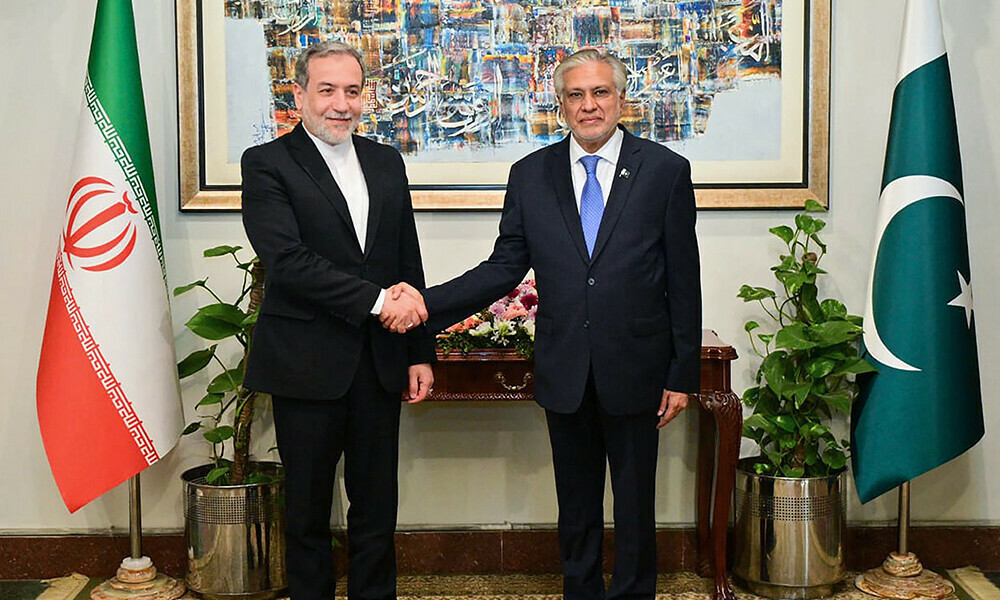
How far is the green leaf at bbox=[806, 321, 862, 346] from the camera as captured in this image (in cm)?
348

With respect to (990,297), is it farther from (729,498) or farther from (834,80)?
(729,498)

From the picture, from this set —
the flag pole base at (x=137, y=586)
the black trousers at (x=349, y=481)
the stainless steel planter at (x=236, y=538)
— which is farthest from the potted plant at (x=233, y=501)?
the black trousers at (x=349, y=481)

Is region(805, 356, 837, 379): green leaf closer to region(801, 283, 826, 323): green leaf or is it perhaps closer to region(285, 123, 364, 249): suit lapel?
region(801, 283, 826, 323): green leaf

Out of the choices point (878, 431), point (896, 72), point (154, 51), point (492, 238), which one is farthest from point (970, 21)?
point (154, 51)

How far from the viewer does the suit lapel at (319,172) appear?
9.59 feet

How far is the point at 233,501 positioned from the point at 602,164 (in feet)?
5.11

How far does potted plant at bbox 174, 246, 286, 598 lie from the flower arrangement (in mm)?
642

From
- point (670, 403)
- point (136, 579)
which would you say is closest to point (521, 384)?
point (670, 403)

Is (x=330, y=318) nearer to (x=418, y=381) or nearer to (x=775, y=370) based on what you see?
(x=418, y=381)

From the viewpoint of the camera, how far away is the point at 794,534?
3584 millimetres

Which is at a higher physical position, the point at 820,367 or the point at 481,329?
the point at 481,329

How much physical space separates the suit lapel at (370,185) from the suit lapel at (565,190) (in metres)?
0.47

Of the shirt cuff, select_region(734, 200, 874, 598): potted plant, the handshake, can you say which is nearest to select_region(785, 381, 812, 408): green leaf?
select_region(734, 200, 874, 598): potted plant

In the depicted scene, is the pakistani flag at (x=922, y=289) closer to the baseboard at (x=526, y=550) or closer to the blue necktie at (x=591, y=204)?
the baseboard at (x=526, y=550)
